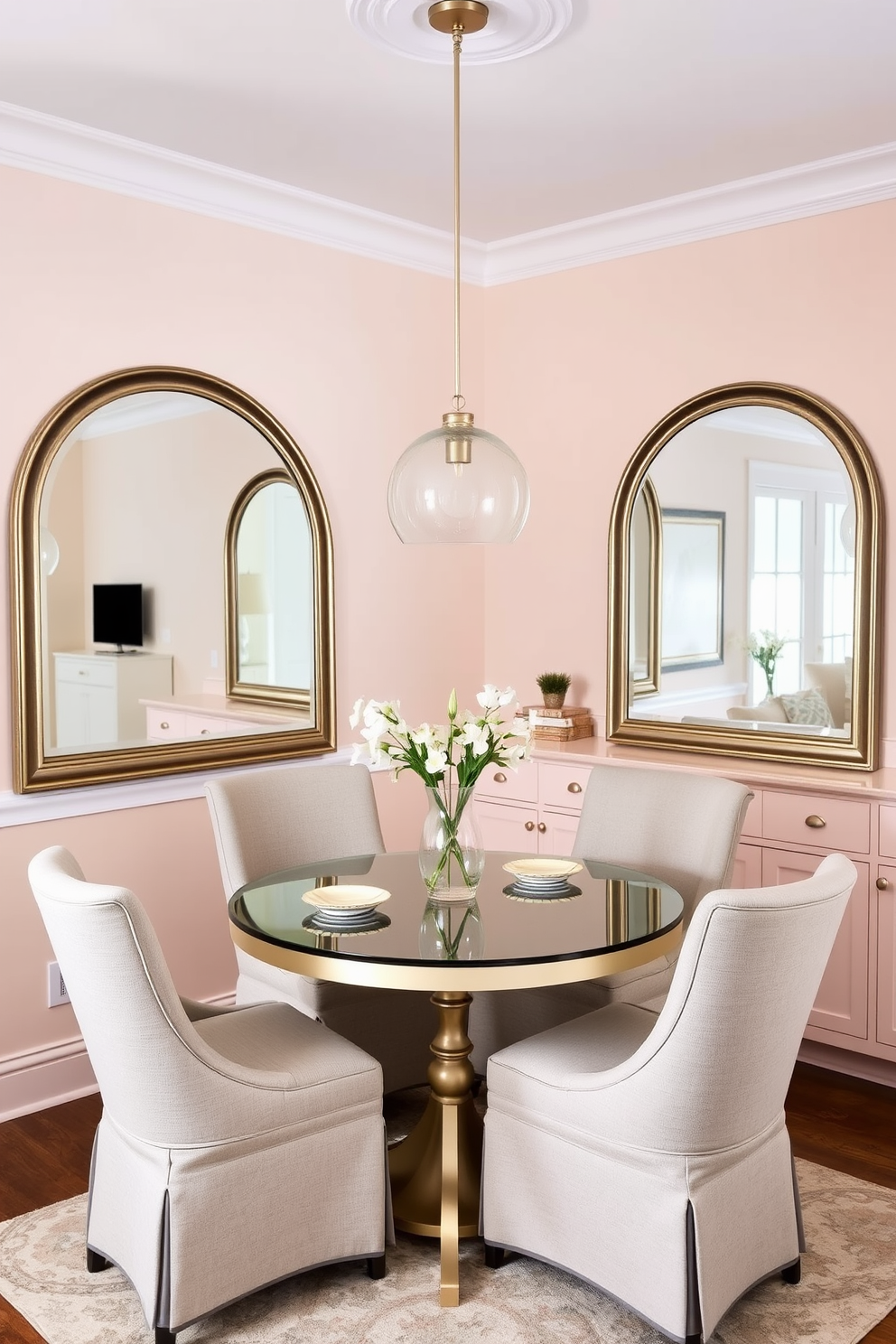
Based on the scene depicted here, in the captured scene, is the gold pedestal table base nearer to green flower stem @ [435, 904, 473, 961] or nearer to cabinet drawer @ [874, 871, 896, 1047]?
green flower stem @ [435, 904, 473, 961]

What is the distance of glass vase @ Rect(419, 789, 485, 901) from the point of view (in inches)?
104

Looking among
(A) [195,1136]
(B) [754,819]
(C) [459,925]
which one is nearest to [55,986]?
(A) [195,1136]

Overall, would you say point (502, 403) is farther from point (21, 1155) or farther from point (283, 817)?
point (21, 1155)

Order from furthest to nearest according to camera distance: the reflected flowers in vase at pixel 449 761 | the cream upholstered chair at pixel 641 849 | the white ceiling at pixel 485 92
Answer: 1. the cream upholstered chair at pixel 641 849
2. the white ceiling at pixel 485 92
3. the reflected flowers in vase at pixel 449 761

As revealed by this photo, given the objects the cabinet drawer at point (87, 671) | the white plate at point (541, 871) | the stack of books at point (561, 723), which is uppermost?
the cabinet drawer at point (87, 671)

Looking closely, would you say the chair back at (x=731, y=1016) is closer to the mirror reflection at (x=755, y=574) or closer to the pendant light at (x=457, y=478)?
the pendant light at (x=457, y=478)

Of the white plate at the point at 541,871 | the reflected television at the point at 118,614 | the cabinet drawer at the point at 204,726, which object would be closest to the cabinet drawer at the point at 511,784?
the cabinet drawer at the point at 204,726

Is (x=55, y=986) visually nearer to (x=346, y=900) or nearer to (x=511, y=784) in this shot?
(x=346, y=900)

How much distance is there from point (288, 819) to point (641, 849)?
0.98 m

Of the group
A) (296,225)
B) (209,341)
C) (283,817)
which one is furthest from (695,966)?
(296,225)

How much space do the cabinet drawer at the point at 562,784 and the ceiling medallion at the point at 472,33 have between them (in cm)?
216

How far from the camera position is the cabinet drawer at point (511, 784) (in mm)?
4125

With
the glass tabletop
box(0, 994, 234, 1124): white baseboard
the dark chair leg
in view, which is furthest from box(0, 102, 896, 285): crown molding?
the dark chair leg

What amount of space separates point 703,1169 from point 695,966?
1.37 feet
